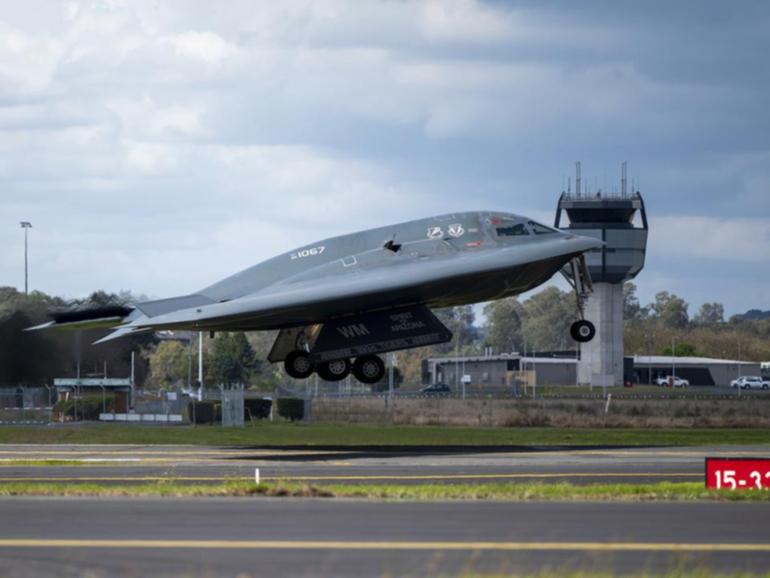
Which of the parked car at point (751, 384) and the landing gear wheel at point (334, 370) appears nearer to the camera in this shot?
the landing gear wheel at point (334, 370)

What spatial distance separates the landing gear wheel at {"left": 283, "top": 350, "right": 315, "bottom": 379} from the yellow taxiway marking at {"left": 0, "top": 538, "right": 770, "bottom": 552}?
21.8 meters

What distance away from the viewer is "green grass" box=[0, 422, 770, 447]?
46.2 meters

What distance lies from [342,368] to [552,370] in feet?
325

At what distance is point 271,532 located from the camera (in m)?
16.9

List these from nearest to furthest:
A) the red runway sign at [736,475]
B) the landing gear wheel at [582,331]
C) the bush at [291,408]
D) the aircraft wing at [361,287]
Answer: the red runway sign at [736,475] → the aircraft wing at [361,287] → the landing gear wheel at [582,331] → the bush at [291,408]

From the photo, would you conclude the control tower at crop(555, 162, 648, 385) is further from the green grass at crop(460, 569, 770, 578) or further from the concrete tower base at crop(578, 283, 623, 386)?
the green grass at crop(460, 569, 770, 578)

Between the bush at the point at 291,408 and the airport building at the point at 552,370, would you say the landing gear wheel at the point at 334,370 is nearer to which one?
the bush at the point at 291,408

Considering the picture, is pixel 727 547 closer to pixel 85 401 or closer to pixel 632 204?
pixel 85 401

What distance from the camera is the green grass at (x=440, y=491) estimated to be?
22.0 m

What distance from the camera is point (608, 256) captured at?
117 meters

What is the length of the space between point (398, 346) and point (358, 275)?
2.46m

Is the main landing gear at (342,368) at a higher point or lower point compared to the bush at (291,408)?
higher

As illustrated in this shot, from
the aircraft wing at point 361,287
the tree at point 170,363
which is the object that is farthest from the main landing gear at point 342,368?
the tree at point 170,363

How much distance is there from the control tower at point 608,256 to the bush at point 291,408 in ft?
192
